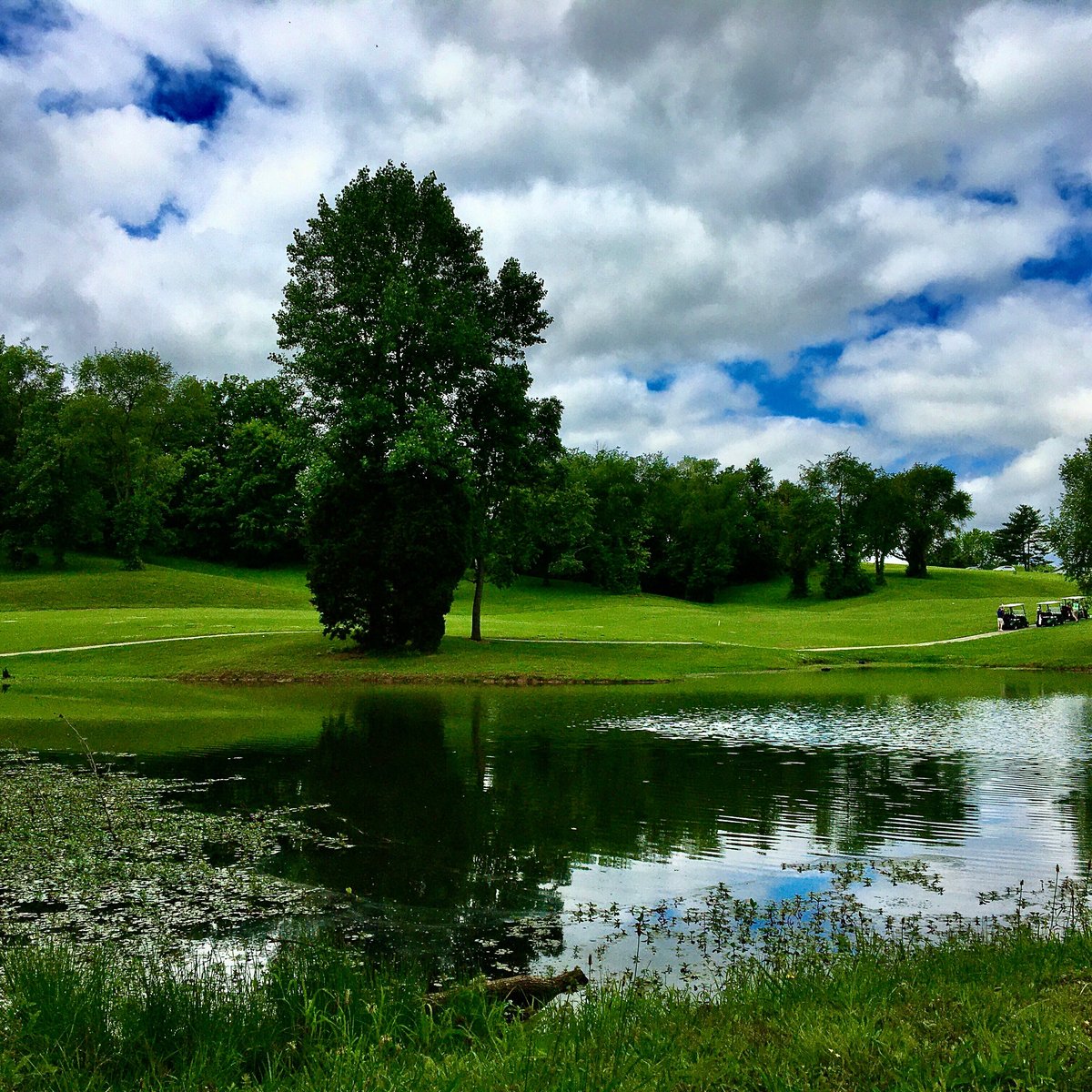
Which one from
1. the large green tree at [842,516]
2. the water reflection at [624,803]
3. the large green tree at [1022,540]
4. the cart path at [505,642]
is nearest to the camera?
the water reflection at [624,803]

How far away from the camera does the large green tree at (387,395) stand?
39219mm

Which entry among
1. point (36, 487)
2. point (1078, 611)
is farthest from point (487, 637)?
point (36, 487)

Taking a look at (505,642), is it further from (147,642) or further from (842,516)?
(842,516)

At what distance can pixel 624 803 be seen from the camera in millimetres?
15664

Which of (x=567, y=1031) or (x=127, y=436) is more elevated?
(x=127, y=436)

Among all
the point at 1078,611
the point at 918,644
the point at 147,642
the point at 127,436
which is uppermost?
the point at 127,436

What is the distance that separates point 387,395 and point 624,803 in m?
27.9

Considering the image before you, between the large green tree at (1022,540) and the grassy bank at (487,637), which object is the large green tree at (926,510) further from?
the large green tree at (1022,540)

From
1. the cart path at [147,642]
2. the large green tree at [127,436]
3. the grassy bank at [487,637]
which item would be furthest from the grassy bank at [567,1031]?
the large green tree at [127,436]

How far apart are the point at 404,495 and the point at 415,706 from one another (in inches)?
494

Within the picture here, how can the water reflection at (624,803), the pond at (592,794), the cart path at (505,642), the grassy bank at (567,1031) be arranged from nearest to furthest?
1. the grassy bank at (567,1031)
2. the pond at (592,794)
3. the water reflection at (624,803)
4. the cart path at (505,642)

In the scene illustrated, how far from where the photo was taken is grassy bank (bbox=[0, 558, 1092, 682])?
1548 inches

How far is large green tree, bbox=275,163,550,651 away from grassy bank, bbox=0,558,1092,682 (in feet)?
9.63

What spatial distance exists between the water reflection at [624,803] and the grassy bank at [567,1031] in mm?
2197
